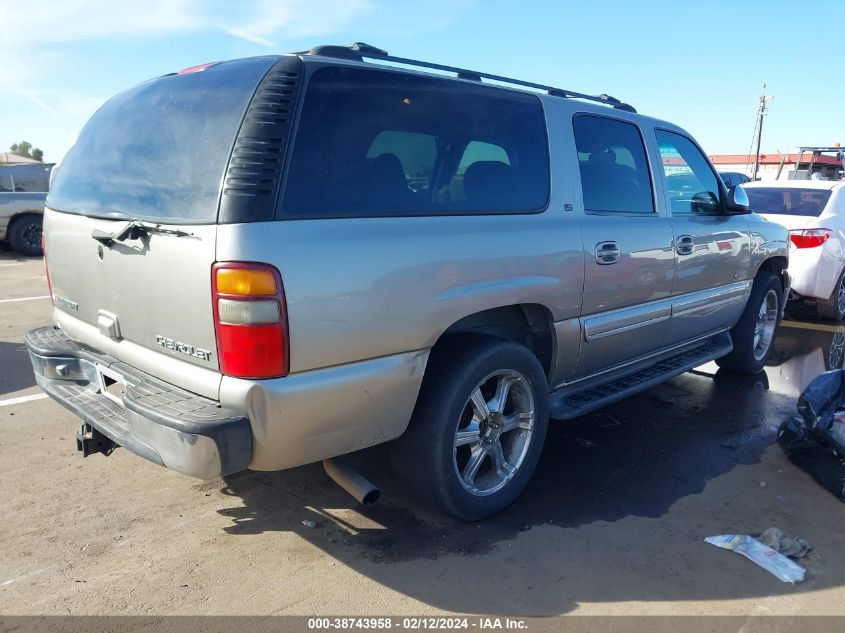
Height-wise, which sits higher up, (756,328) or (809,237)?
(809,237)

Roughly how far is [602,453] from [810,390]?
4.04 ft

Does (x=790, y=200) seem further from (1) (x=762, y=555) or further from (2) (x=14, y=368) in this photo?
(2) (x=14, y=368)

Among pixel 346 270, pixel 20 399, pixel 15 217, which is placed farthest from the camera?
pixel 15 217

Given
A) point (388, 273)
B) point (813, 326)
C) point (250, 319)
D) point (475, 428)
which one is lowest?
point (813, 326)

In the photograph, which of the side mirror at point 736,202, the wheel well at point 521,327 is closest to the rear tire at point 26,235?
the wheel well at point 521,327

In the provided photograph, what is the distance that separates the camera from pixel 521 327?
351cm

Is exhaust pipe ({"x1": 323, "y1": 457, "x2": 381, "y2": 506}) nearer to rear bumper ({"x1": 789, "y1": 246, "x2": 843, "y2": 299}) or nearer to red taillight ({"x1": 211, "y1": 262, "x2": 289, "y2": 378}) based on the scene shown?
red taillight ({"x1": 211, "y1": 262, "x2": 289, "y2": 378})

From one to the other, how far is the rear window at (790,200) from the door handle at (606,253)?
17.1ft

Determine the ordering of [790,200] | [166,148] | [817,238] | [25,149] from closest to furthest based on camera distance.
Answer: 1. [166,148]
2. [817,238]
3. [790,200]
4. [25,149]

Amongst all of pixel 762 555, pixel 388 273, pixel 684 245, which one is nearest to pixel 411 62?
pixel 388 273

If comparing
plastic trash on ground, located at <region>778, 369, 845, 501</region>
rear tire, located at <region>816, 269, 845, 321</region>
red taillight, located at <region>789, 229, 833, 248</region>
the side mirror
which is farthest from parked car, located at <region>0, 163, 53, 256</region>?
plastic trash on ground, located at <region>778, 369, 845, 501</region>

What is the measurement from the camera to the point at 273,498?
3.42 meters

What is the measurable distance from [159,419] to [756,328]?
5.07m

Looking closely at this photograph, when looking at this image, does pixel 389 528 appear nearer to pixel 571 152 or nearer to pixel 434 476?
pixel 434 476
